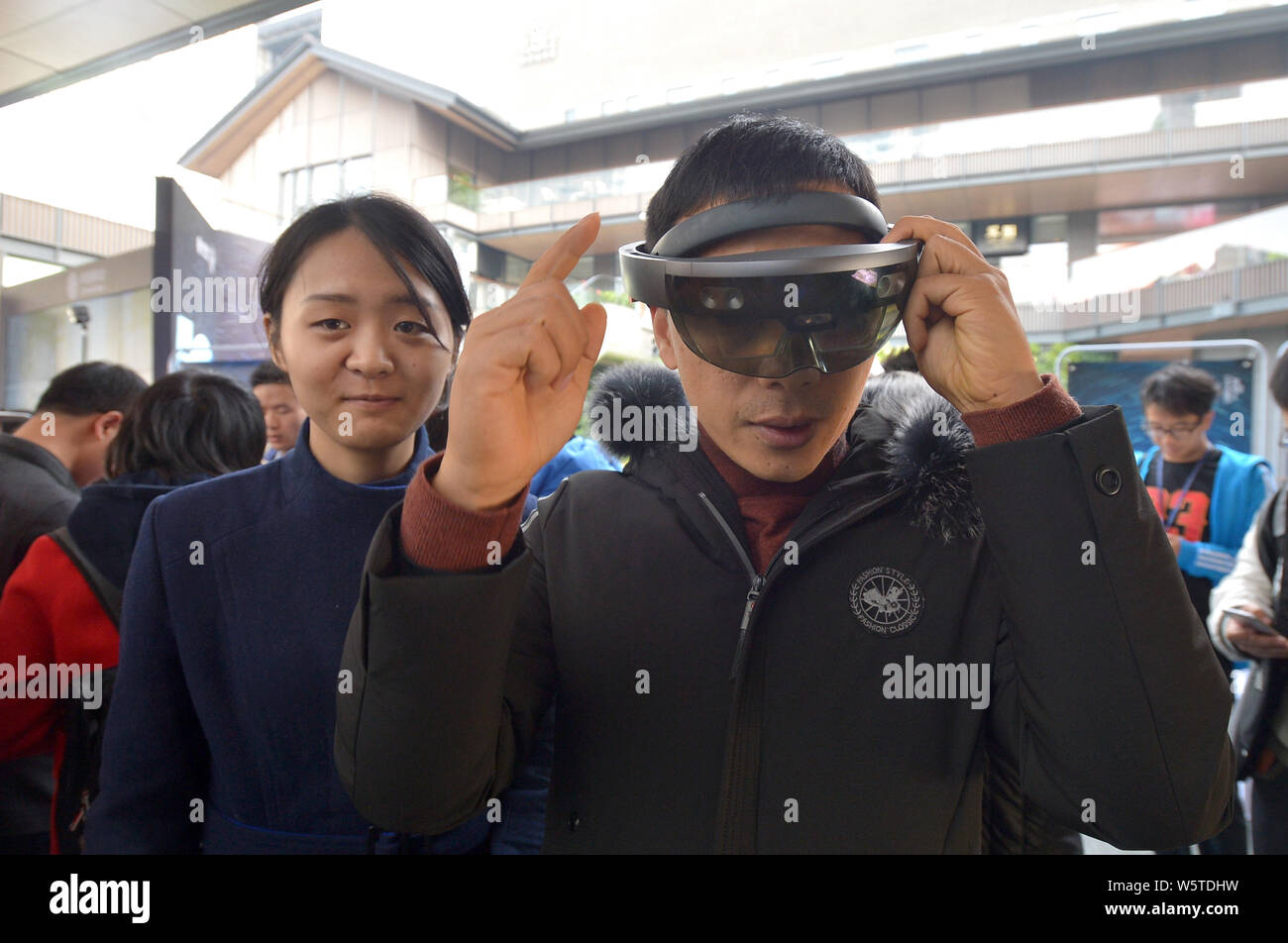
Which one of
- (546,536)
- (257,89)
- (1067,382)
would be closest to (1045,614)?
(546,536)

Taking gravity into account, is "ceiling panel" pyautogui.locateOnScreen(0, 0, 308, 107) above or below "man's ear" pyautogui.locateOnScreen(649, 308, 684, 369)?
above

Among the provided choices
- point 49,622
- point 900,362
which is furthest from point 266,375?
point 900,362

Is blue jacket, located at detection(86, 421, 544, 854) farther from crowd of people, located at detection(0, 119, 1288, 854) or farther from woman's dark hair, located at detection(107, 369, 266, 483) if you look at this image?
woman's dark hair, located at detection(107, 369, 266, 483)

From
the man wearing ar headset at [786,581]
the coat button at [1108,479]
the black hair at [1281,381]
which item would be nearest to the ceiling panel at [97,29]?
the man wearing ar headset at [786,581]

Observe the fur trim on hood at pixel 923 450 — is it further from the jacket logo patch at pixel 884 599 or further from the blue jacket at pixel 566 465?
the blue jacket at pixel 566 465

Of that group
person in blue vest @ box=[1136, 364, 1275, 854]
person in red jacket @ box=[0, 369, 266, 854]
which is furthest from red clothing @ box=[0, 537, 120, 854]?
person in blue vest @ box=[1136, 364, 1275, 854]

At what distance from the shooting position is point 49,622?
1.50 meters

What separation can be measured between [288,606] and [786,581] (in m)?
0.68

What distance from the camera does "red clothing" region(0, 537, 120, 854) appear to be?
148 cm

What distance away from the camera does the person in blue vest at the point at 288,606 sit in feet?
3.29

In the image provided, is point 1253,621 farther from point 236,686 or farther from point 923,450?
point 236,686

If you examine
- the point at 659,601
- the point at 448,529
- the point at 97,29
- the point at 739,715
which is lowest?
the point at 739,715

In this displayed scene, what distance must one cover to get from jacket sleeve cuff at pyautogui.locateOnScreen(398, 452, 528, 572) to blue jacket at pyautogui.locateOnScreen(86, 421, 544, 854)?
0.41m

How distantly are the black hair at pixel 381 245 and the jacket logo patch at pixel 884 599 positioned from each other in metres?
0.66
